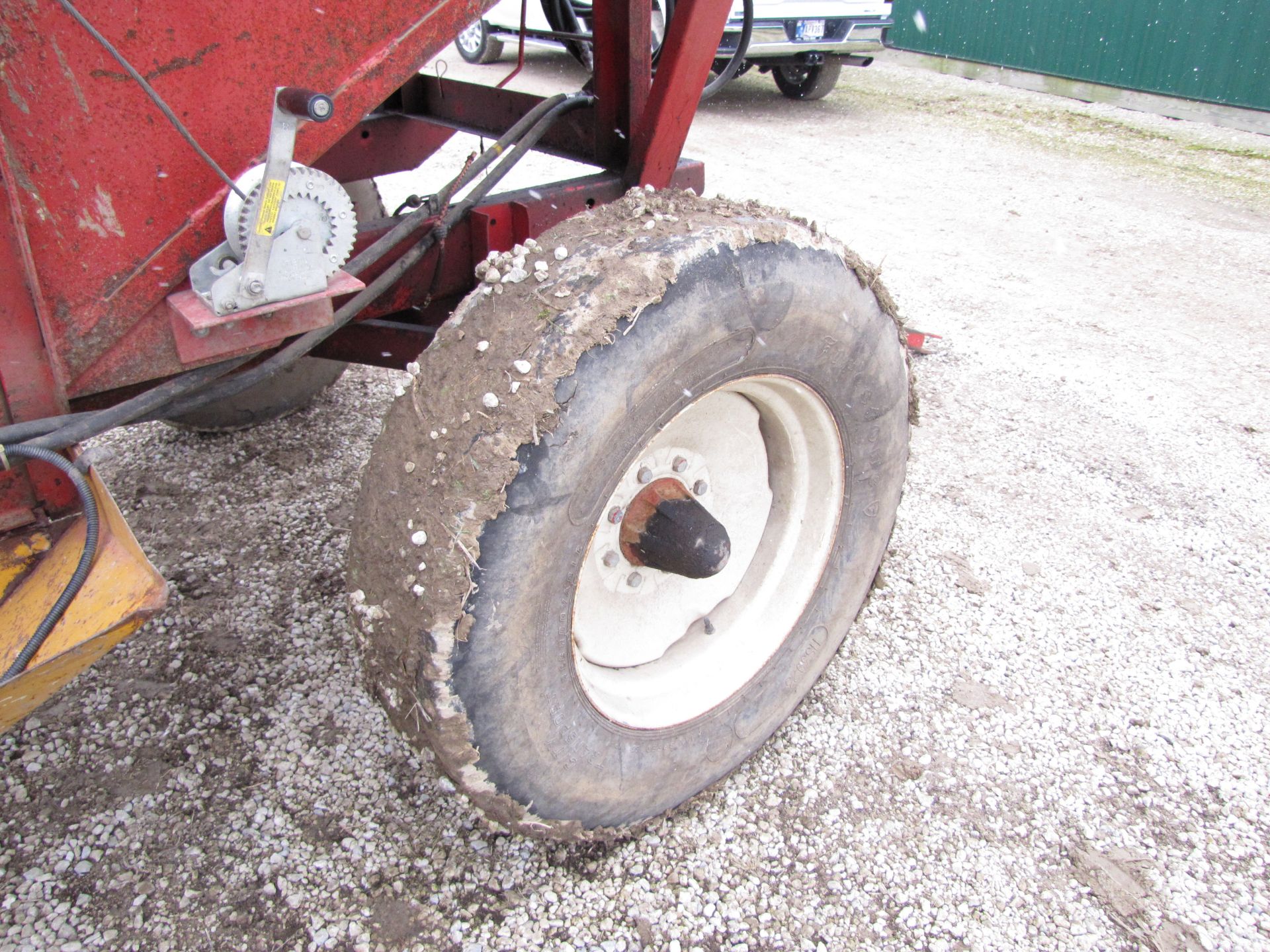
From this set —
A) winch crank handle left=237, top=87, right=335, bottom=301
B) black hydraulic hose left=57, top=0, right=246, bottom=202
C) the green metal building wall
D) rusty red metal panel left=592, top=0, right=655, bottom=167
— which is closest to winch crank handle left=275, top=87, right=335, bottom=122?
winch crank handle left=237, top=87, right=335, bottom=301

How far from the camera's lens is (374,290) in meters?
1.61

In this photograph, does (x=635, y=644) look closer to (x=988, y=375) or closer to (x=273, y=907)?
(x=273, y=907)

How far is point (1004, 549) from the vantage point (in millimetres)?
2809

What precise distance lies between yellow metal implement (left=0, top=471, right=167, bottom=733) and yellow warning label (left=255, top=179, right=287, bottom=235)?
0.45 m

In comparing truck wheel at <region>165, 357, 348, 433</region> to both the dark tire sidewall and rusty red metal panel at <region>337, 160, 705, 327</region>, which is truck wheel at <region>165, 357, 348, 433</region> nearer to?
rusty red metal panel at <region>337, 160, 705, 327</region>

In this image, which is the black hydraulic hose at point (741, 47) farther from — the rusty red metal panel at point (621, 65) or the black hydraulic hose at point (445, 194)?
the black hydraulic hose at point (445, 194)

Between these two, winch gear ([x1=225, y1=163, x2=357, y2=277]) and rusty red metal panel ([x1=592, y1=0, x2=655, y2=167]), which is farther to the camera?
rusty red metal panel ([x1=592, y1=0, x2=655, y2=167])

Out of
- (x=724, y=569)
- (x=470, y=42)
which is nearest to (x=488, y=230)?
(x=724, y=569)

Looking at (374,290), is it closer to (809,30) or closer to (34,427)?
(34,427)

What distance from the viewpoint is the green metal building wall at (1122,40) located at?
870 cm

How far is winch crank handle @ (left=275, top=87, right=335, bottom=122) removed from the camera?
41.7 inches

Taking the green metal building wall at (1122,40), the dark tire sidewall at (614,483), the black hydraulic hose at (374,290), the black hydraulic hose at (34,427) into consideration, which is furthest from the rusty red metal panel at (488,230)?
the green metal building wall at (1122,40)

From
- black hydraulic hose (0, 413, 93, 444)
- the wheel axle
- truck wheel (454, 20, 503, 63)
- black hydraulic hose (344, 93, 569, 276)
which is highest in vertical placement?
black hydraulic hose (344, 93, 569, 276)

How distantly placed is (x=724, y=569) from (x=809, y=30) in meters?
7.69
